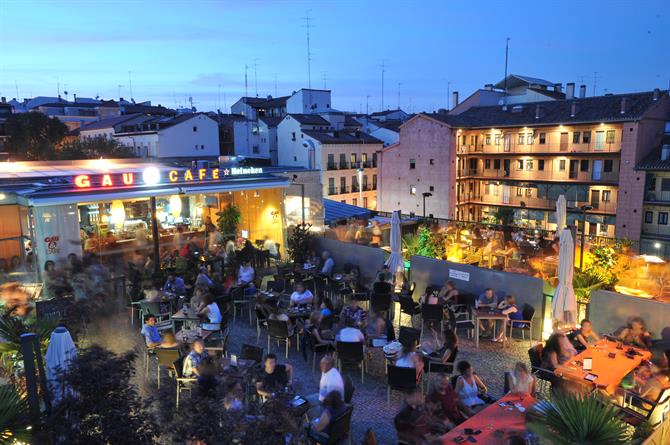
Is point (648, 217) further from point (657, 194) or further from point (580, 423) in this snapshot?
point (580, 423)

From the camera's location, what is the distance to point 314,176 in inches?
903

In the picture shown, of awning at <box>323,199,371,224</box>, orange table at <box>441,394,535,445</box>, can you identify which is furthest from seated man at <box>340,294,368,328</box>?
awning at <box>323,199,371,224</box>

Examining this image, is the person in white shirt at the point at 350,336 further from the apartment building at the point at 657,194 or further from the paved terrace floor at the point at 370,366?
the apartment building at the point at 657,194

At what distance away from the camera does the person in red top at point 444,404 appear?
6.64m

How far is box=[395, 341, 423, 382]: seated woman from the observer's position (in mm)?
7984

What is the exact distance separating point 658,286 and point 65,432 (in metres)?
15.5

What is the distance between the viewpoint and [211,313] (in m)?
10.3

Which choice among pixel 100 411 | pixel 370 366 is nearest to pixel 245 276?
pixel 370 366

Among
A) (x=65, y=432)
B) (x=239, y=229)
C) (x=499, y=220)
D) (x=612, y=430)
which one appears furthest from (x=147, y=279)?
(x=499, y=220)

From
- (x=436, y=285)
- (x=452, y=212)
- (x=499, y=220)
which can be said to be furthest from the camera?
(x=452, y=212)

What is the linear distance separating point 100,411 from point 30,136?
4488 cm

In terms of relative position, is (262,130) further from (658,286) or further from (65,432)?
(65,432)

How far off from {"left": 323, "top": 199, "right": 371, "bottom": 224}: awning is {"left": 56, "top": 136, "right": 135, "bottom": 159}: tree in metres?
22.3

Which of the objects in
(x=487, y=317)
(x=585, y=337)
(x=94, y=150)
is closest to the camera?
(x=585, y=337)
